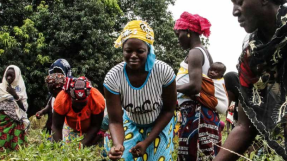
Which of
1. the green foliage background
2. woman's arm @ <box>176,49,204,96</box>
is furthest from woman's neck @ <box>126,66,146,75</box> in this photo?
the green foliage background

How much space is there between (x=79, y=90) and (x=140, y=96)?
4.28 feet

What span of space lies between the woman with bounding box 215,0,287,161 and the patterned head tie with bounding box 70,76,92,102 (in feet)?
8.14

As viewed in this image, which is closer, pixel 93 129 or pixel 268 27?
pixel 268 27

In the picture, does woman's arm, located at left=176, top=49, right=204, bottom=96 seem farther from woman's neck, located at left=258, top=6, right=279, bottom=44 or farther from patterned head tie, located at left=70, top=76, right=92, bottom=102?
woman's neck, located at left=258, top=6, right=279, bottom=44

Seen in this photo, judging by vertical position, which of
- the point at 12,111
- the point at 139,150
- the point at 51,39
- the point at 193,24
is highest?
the point at 51,39

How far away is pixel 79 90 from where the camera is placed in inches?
165

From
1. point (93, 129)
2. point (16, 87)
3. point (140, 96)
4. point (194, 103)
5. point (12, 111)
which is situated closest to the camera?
point (140, 96)

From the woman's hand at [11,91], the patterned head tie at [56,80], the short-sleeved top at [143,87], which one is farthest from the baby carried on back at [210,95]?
the woman's hand at [11,91]

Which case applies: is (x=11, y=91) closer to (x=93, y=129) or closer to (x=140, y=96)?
(x=93, y=129)

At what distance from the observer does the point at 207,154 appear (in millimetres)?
3902

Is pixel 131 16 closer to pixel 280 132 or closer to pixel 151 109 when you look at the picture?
pixel 151 109

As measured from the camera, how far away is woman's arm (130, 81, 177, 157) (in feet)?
9.87

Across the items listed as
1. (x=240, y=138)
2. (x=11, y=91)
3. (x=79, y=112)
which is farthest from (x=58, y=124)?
(x=11, y=91)

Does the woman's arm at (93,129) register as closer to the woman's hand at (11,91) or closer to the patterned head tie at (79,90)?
the patterned head tie at (79,90)
